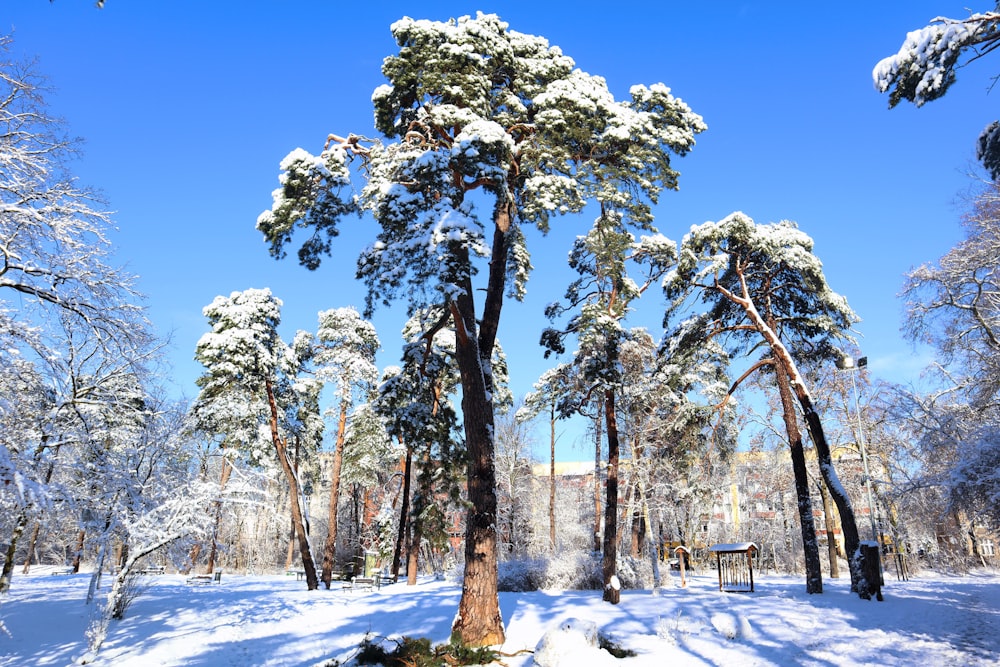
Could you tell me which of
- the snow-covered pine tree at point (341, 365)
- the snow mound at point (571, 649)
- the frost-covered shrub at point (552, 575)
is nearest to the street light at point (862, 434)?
the frost-covered shrub at point (552, 575)

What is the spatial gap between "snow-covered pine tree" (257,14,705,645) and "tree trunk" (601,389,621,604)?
7.21 m

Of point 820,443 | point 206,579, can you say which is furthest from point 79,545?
point 820,443

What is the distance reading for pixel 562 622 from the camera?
11.8 metres

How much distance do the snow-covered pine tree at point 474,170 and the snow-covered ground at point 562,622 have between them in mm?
3498

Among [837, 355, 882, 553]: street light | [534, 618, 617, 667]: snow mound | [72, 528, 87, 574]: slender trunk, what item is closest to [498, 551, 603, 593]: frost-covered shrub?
[837, 355, 882, 553]: street light

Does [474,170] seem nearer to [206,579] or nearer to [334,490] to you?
[334,490]

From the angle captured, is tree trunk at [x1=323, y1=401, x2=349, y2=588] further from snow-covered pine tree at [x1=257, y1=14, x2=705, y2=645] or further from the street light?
A: the street light

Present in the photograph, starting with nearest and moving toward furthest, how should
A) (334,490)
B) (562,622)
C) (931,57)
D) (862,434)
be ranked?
(931,57) < (562,622) < (862,434) < (334,490)

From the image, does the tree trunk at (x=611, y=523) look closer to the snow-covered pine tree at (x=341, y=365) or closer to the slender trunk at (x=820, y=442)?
the slender trunk at (x=820, y=442)

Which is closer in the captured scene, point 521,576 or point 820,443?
point 820,443

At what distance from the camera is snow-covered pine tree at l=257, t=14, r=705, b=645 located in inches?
391

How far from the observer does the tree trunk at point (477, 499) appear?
1012 cm

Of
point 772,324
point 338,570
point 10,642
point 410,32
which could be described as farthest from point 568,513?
point 410,32

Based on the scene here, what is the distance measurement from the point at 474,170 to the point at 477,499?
573 centimetres
